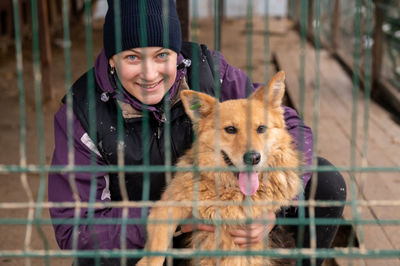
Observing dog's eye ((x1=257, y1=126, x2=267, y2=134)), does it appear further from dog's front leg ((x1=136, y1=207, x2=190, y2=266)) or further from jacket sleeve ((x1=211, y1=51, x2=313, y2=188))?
dog's front leg ((x1=136, y1=207, x2=190, y2=266))

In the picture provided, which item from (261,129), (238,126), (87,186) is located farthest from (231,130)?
(87,186)

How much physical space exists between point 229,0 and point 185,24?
39.5 feet

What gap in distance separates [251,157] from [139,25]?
2.61 feet

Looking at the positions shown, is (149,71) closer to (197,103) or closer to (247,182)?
(197,103)

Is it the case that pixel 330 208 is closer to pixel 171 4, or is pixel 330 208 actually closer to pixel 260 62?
pixel 171 4

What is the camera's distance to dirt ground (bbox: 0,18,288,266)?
2614 millimetres

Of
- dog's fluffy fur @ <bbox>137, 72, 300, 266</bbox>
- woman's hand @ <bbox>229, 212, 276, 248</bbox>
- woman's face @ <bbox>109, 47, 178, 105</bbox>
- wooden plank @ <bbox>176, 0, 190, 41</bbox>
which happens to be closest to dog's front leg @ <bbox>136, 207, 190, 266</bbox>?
dog's fluffy fur @ <bbox>137, 72, 300, 266</bbox>

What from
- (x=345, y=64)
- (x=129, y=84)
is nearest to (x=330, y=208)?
(x=129, y=84)

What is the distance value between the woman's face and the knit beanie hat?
0.04 meters

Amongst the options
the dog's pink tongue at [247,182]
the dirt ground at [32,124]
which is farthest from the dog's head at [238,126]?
the dirt ground at [32,124]

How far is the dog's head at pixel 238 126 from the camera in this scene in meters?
2.36

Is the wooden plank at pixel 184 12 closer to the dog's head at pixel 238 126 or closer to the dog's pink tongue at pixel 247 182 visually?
the dog's head at pixel 238 126

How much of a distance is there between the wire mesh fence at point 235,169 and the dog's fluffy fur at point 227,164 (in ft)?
0.29

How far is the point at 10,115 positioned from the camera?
610 centimetres
